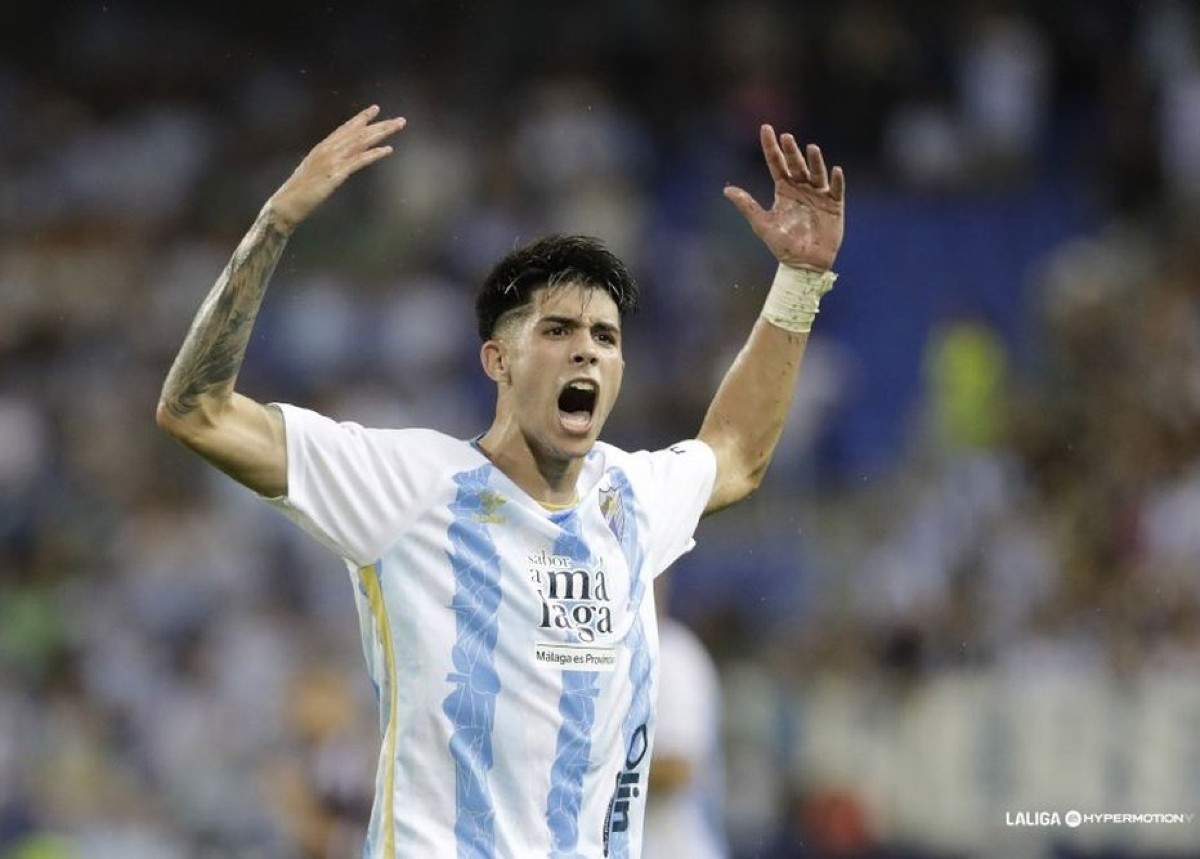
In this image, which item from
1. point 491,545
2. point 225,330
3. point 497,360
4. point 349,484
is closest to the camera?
point 225,330

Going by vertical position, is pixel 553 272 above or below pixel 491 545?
above

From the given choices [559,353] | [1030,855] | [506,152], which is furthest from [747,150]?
A: [559,353]

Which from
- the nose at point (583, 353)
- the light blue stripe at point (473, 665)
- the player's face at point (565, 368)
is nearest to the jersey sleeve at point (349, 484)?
the light blue stripe at point (473, 665)

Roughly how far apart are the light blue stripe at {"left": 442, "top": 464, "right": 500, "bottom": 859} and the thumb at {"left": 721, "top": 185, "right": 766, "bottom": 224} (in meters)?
0.94

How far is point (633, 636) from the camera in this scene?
4816mm

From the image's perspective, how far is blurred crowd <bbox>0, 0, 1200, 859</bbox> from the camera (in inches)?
437

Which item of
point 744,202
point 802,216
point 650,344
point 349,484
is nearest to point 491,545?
point 349,484

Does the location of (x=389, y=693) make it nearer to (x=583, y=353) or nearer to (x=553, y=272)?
(x=583, y=353)

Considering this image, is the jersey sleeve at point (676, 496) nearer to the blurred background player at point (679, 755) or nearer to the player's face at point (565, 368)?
the player's face at point (565, 368)

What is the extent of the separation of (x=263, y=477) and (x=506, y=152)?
433 inches

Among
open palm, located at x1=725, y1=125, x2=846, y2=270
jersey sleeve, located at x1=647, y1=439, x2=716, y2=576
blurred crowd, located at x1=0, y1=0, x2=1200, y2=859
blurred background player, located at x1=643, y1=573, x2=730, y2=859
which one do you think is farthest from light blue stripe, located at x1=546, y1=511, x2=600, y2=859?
blurred crowd, located at x1=0, y1=0, x2=1200, y2=859

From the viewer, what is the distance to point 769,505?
12.4m

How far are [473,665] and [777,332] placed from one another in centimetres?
133

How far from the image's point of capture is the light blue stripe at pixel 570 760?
4582 mm
